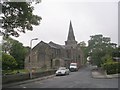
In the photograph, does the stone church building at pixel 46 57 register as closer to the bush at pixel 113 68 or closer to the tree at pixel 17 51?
the tree at pixel 17 51

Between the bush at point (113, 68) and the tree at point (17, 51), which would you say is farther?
the tree at point (17, 51)

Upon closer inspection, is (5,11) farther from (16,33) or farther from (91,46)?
(91,46)

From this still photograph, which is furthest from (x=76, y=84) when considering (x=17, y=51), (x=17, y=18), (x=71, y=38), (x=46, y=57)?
(x=71, y=38)

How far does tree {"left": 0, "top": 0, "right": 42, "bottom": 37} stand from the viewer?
19272mm

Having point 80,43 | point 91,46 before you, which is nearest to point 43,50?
point 91,46

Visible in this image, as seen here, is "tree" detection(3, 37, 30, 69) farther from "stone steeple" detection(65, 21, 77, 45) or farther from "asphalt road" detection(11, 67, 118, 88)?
"asphalt road" detection(11, 67, 118, 88)

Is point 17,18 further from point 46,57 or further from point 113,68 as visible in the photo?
point 46,57

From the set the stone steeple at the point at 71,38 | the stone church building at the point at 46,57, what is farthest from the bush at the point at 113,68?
the stone steeple at the point at 71,38

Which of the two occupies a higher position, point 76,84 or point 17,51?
point 17,51

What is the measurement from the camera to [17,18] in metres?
20.6

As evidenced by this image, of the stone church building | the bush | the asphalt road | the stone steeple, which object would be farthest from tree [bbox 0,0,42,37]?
the stone steeple

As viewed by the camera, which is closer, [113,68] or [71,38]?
[113,68]

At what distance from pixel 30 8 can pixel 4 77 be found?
29.3ft

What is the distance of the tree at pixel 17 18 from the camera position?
759 inches
